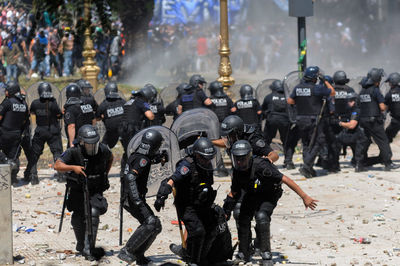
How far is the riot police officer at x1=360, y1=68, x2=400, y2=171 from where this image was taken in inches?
581

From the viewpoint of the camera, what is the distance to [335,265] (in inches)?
350

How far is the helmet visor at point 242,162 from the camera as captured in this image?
8375 mm

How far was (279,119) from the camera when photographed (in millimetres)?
15266

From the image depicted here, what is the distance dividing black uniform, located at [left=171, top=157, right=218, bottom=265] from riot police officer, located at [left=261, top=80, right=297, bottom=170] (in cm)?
690

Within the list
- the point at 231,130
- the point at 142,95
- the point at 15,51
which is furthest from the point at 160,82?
the point at 231,130

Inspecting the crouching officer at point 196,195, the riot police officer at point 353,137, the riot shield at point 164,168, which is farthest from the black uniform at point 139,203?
the riot police officer at point 353,137

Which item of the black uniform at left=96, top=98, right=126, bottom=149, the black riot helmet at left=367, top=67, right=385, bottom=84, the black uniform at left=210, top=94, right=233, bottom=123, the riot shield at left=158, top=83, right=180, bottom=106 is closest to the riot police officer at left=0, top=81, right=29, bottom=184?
the black uniform at left=96, top=98, right=126, bottom=149

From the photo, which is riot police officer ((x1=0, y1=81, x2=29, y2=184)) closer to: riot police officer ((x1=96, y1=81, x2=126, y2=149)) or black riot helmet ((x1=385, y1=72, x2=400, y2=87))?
riot police officer ((x1=96, y1=81, x2=126, y2=149))

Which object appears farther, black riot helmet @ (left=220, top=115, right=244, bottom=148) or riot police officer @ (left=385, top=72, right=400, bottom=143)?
riot police officer @ (left=385, top=72, right=400, bottom=143)

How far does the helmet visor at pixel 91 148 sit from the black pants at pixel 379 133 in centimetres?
714

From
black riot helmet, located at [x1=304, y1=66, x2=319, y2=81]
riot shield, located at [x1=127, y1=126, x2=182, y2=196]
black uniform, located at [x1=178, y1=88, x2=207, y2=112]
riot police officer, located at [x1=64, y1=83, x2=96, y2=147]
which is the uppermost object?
black riot helmet, located at [x1=304, y1=66, x2=319, y2=81]

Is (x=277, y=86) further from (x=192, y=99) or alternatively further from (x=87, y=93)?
(x=87, y=93)

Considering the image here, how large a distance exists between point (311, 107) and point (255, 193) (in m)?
5.82

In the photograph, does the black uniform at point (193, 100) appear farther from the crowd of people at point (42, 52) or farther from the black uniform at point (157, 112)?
the crowd of people at point (42, 52)
